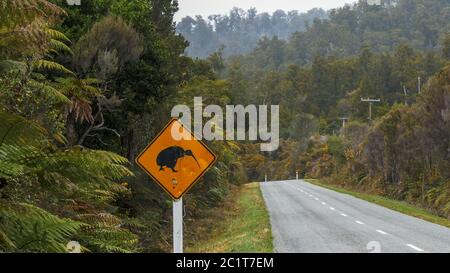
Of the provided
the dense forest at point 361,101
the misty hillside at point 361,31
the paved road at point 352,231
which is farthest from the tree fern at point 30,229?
the misty hillside at point 361,31

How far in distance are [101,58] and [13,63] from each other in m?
6.14

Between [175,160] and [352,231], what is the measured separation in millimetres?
10685

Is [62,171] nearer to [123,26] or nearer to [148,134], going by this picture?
[123,26]

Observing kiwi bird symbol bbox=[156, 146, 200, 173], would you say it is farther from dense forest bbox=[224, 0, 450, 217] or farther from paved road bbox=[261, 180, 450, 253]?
dense forest bbox=[224, 0, 450, 217]

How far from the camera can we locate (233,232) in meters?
19.1

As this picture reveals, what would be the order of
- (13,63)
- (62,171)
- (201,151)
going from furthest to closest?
(13,63), (201,151), (62,171)

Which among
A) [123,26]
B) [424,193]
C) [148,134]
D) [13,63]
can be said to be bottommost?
[424,193]

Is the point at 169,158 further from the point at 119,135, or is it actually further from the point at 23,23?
the point at 119,135

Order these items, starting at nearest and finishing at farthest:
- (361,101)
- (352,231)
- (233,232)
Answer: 1. (352,231)
2. (233,232)
3. (361,101)

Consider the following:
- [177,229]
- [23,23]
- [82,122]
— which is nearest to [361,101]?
[82,122]

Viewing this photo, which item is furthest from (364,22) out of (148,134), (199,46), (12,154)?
(12,154)

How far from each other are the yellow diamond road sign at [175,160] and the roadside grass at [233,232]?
17.2ft

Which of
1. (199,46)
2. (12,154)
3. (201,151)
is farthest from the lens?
(199,46)

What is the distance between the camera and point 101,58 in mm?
14594
